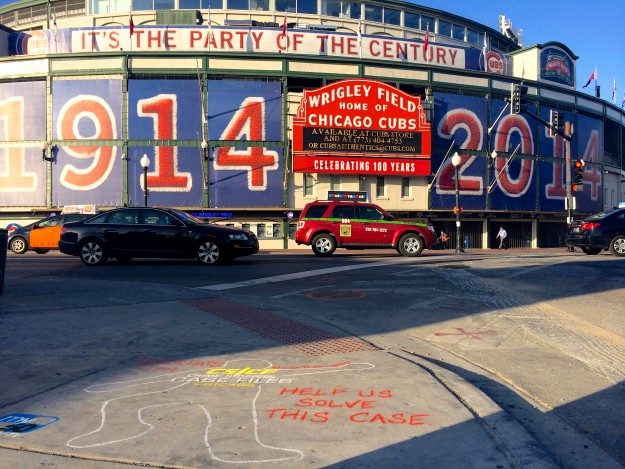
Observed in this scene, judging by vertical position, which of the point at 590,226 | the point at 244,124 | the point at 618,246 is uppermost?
the point at 244,124

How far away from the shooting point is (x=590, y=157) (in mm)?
46875

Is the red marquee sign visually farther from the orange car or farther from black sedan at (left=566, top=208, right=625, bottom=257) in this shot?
black sedan at (left=566, top=208, right=625, bottom=257)

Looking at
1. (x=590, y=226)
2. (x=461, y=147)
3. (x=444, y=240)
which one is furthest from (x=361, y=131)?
(x=590, y=226)

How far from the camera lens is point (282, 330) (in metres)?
7.45

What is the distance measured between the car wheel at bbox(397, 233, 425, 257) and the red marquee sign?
1755cm

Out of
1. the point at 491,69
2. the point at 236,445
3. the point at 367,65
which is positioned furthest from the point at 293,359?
the point at 491,69

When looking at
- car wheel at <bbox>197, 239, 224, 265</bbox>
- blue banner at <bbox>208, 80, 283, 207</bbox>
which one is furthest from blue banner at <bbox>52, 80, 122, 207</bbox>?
car wheel at <bbox>197, 239, 224, 265</bbox>

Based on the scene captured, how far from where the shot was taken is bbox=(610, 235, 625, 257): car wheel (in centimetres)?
1814

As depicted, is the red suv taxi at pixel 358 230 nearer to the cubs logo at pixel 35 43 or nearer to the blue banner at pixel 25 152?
the blue banner at pixel 25 152

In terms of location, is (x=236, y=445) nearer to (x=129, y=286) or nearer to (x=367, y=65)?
(x=129, y=286)

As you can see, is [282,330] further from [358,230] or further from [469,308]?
[358,230]

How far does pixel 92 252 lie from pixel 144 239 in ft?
4.46

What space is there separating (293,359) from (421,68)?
117ft

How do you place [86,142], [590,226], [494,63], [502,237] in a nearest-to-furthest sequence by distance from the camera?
[590,226]
[86,142]
[502,237]
[494,63]
